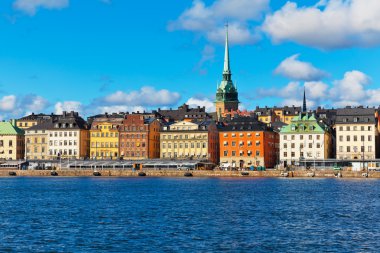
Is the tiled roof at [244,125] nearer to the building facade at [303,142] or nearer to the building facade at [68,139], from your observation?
the building facade at [303,142]

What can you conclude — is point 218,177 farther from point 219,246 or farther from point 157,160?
point 219,246

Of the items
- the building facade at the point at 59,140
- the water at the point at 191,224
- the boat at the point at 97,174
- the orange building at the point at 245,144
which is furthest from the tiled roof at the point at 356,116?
the water at the point at 191,224

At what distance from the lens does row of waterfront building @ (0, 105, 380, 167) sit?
14525 cm

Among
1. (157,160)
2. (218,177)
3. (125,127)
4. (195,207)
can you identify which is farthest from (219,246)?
(125,127)

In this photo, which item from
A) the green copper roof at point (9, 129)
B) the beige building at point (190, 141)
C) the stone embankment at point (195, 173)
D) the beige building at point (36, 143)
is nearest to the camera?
the stone embankment at point (195, 173)

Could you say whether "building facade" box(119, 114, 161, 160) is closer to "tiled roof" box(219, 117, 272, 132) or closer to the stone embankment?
the stone embankment

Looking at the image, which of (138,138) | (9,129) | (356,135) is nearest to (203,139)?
A: (138,138)

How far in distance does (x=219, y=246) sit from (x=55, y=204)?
31.2m

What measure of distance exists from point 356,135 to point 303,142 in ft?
34.3

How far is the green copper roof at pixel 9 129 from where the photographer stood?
6757 inches

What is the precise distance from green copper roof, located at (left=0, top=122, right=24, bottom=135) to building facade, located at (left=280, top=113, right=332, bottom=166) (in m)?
60.9

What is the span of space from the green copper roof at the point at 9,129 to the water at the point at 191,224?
95482 mm

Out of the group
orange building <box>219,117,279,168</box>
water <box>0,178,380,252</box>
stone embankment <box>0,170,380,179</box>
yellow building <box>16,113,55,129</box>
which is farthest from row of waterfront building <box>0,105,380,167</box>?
water <box>0,178,380,252</box>

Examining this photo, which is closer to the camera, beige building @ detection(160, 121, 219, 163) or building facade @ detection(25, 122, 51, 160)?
beige building @ detection(160, 121, 219, 163)
